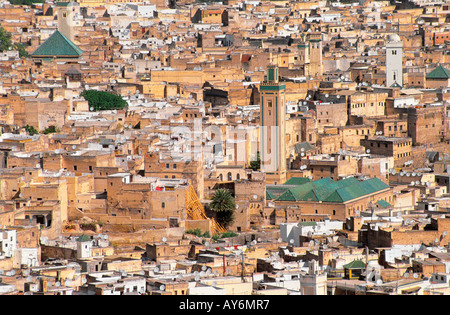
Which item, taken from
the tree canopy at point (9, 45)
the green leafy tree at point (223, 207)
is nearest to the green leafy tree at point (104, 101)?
the green leafy tree at point (223, 207)

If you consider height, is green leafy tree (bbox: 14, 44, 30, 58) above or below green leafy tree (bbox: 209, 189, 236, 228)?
above

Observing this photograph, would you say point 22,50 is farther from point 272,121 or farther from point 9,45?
A: point 272,121

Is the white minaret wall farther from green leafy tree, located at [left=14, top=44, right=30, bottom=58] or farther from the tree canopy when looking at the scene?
the tree canopy

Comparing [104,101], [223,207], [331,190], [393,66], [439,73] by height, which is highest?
[393,66]

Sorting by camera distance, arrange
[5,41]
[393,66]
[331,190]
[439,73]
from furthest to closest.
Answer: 1. [5,41]
2. [439,73]
3. [393,66]
4. [331,190]

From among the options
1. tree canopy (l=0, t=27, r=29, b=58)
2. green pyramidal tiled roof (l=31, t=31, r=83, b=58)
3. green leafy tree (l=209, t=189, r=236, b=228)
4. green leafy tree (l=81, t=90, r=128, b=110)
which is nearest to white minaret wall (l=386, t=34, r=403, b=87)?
green leafy tree (l=81, t=90, r=128, b=110)

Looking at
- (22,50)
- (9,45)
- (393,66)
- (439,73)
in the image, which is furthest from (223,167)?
(9,45)
